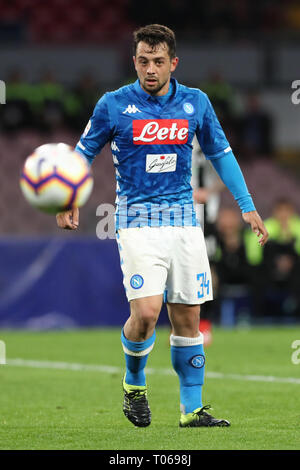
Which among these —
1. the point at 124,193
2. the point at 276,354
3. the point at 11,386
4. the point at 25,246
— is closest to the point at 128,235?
the point at 124,193

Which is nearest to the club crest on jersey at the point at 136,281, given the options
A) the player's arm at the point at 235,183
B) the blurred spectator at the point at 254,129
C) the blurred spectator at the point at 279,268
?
the player's arm at the point at 235,183

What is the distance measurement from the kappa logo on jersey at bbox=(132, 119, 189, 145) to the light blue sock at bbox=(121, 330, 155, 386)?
39.7 inches

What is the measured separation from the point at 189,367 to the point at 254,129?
13224 mm

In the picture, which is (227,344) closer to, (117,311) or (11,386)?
(117,311)

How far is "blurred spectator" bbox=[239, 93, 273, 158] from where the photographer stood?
1842 centimetres

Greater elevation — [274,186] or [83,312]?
[274,186]

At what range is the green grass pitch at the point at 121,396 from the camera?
4.99m

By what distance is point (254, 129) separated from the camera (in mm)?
18484

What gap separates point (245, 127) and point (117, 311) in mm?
6588

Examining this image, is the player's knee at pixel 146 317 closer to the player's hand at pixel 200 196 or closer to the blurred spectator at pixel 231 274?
the player's hand at pixel 200 196

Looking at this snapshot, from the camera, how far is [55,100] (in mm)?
18109

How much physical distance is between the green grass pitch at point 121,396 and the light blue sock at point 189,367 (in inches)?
6.2

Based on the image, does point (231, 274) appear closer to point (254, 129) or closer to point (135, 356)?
point (254, 129)

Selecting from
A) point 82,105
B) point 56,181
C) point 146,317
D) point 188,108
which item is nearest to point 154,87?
point 188,108
